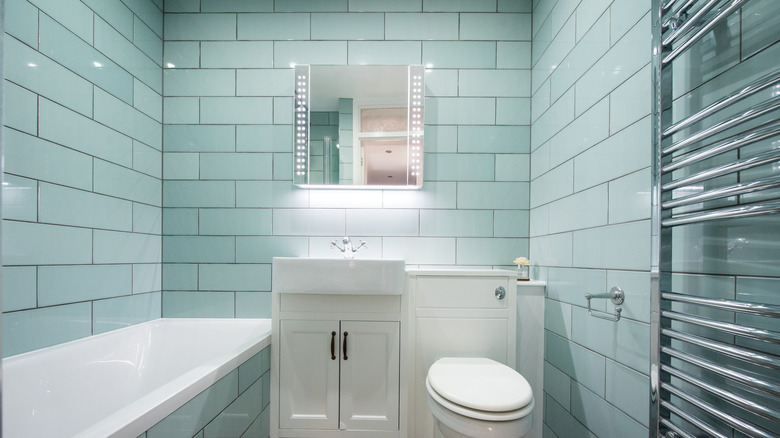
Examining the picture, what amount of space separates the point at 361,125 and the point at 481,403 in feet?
4.78

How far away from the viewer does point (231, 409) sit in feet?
4.62

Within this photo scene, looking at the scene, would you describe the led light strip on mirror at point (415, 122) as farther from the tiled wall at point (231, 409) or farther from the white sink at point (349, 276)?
the tiled wall at point (231, 409)

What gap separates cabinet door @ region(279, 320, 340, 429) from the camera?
1.76 meters

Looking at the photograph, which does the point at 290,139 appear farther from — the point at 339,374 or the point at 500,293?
the point at 500,293

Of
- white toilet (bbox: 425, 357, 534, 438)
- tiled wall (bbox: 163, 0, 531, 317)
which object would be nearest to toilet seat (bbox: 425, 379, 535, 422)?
white toilet (bbox: 425, 357, 534, 438)

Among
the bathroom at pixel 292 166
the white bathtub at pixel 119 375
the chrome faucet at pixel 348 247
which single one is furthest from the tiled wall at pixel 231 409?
the chrome faucet at pixel 348 247

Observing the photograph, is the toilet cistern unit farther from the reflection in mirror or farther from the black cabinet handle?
the reflection in mirror

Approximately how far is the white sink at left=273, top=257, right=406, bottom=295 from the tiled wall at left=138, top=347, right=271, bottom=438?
39 centimetres

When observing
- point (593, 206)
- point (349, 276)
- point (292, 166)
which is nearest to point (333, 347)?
point (349, 276)

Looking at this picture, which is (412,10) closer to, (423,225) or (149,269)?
(423,225)

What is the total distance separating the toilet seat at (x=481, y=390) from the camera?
48.6 inches

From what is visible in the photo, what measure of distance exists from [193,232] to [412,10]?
5.67 ft

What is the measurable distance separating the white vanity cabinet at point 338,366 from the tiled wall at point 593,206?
0.72 m

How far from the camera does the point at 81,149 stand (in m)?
1.56
